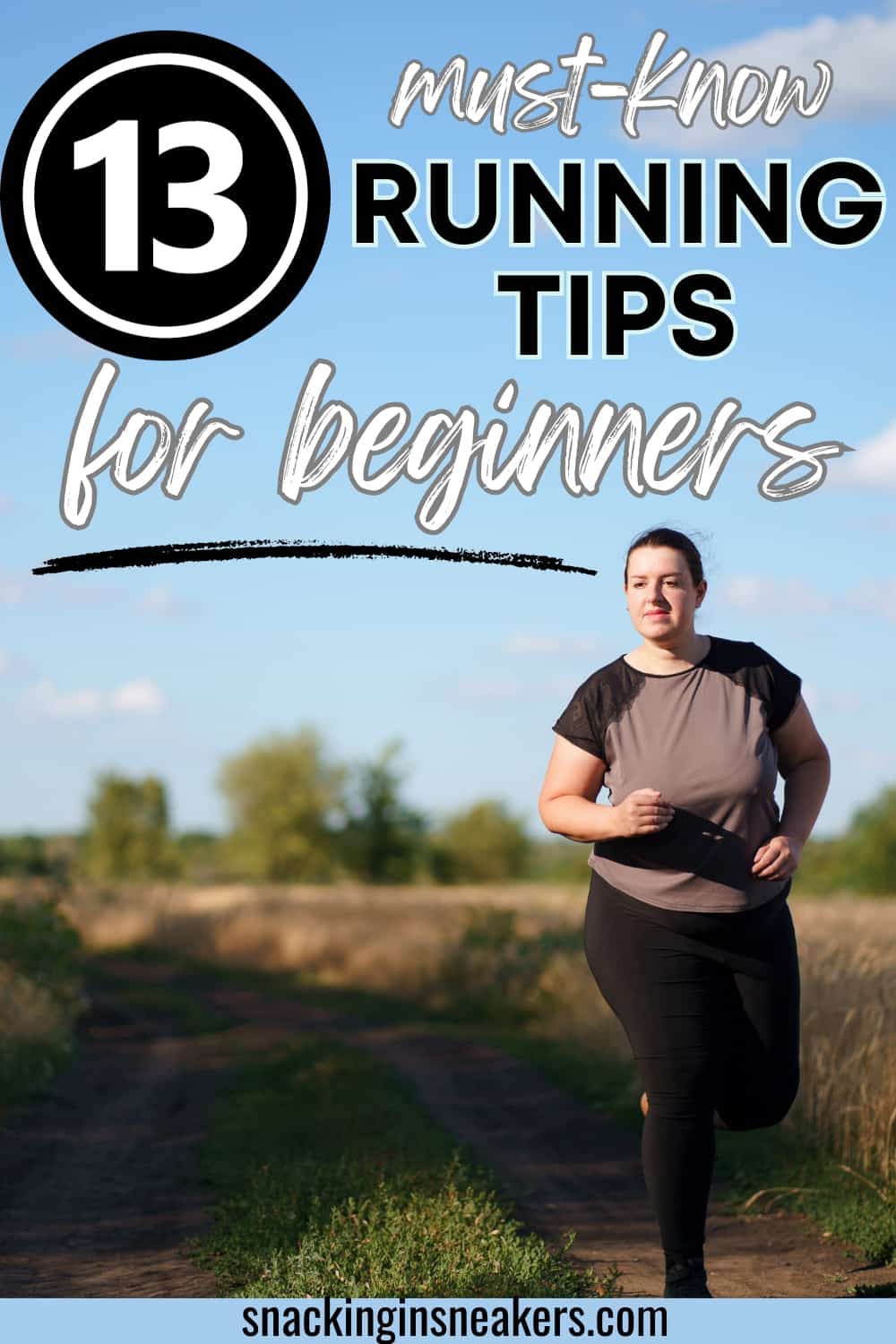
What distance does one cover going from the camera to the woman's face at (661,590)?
509 cm

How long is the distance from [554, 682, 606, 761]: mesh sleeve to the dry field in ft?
11.9

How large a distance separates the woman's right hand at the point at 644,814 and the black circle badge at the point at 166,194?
13.1ft

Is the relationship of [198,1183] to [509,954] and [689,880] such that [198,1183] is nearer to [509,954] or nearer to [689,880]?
[689,880]

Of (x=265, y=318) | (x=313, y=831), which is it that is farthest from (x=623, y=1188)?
(x=313, y=831)

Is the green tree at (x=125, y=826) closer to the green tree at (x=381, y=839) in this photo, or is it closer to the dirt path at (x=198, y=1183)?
the green tree at (x=381, y=839)

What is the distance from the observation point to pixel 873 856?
54312mm

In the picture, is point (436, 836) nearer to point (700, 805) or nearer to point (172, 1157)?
point (172, 1157)

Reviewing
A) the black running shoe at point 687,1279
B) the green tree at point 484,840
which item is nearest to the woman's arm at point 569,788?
the black running shoe at point 687,1279

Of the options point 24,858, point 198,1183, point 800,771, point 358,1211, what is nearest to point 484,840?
point 24,858

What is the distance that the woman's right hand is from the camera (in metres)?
4.85

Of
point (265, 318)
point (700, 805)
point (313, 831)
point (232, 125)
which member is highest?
point (232, 125)

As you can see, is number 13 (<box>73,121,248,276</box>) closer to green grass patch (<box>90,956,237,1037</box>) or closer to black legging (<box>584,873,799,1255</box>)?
black legging (<box>584,873,799,1255</box>)

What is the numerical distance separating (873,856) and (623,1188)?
4789 centimetres

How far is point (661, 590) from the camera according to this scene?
5.09 m
